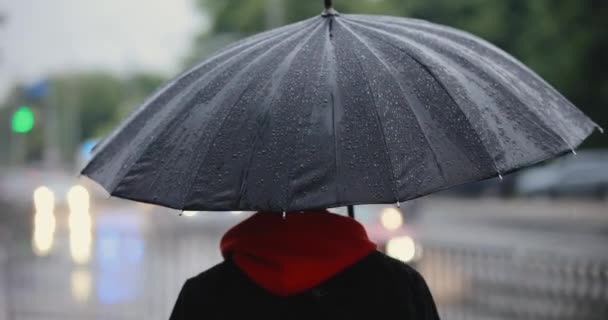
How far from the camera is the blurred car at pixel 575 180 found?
28547 mm

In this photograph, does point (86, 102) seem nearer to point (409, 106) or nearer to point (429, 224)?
point (429, 224)

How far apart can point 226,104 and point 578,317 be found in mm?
6576

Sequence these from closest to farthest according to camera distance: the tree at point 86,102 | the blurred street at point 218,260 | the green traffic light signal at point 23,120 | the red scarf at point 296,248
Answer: the red scarf at point 296,248
the blurred street at point 218,260
the green traffic light signal at point 23,120
the tree at point 86,102

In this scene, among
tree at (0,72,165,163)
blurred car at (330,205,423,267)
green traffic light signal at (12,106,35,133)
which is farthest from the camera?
tree at (0,72,165,163)

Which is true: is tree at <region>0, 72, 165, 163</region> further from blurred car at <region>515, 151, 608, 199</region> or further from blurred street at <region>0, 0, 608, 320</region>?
blurred car at <region>515, 151, 608, 199</region>

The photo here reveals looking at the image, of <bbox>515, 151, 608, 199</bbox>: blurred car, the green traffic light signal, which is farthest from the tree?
the green traffic light signal

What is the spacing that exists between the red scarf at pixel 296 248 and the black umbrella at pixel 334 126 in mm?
104

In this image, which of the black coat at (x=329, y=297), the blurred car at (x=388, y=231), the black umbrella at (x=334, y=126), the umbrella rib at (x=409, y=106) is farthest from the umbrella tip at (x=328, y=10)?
the blurred car at (x=388, y=231)

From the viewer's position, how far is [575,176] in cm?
2945

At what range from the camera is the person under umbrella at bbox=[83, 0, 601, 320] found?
2.23m

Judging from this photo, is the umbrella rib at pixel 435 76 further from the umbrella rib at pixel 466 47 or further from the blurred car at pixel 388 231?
the blurred car at pixel 388 231

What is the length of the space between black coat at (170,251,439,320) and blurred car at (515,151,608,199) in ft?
89.5

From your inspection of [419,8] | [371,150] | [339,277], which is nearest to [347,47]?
[371,150]

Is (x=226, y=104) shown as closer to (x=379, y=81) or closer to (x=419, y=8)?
(x=379, y=81)
